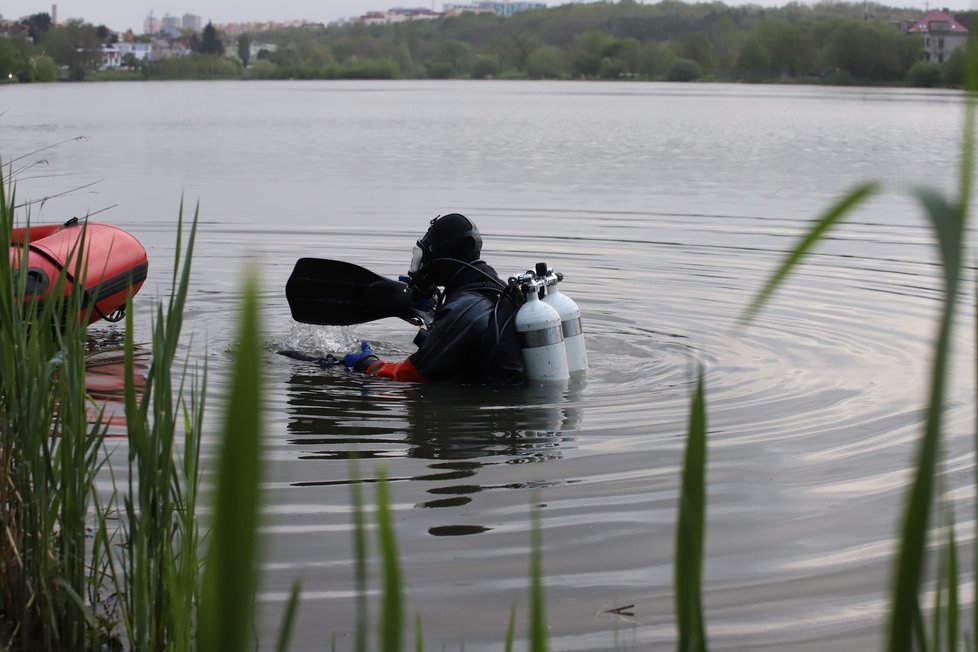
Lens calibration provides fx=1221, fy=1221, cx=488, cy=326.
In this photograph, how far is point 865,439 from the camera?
5.70m

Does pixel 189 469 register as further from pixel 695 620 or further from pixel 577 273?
pixel 577 273

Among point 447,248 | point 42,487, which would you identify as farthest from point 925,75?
point 42,487

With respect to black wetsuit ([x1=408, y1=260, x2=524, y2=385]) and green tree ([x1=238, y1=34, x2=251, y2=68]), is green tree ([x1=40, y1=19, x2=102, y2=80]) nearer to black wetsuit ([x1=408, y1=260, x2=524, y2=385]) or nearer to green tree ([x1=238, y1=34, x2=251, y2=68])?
green tree ([x1=238, y1=34, x2=251, y2=68])

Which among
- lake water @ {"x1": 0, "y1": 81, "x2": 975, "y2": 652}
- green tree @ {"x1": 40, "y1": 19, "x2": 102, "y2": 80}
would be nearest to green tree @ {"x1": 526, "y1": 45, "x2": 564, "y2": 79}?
green tree @ {"x1": 40, "y1": 19, "x2": 102, "y2": 80}

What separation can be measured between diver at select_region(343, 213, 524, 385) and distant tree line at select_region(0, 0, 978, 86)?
46.1m

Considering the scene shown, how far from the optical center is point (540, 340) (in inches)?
242

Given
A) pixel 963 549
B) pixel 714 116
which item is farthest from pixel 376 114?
pixel 963 549

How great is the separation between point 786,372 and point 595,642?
4.06 metres

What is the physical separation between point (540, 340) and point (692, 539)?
190 inches

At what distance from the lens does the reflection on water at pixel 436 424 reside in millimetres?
5230

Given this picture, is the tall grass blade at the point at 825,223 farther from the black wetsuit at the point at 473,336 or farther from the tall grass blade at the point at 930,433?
the black wetsuit at the point at 473,336

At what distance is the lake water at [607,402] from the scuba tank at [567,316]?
8.3 inches

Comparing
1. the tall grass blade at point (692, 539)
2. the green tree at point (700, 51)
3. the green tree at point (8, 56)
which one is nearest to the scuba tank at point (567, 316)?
the green tree at point (8, 56)

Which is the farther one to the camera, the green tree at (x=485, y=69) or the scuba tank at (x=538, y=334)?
the green tree at (x=485, y=69)
